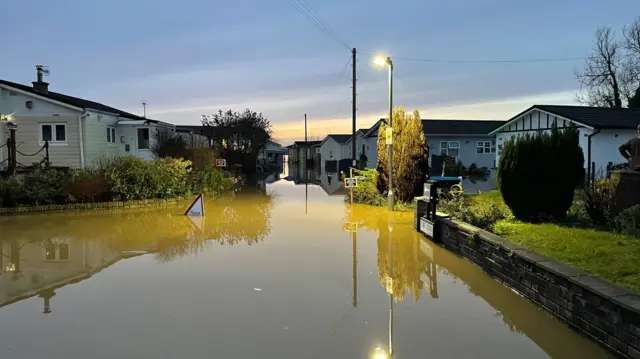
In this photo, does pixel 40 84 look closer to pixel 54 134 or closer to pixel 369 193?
pixel 54 134

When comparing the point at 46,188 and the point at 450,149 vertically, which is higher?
the point at 450,149

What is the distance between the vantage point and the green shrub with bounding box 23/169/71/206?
15086 millimetres

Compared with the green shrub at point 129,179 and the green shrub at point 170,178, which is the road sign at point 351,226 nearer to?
the green shrub at point 129,179

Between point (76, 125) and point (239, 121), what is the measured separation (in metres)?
19.6

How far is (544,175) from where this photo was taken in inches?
354

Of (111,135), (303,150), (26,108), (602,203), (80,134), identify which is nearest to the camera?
(602,203)

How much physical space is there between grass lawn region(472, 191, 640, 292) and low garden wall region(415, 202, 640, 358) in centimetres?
36

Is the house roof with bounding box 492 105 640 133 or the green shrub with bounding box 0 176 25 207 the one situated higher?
the house roof with bounding box 492 105 640 133

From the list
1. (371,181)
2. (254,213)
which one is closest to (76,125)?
(254,213)

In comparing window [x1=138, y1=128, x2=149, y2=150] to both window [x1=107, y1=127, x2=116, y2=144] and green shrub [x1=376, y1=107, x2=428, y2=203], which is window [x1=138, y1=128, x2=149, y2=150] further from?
green shrub [x1=376, y1=107, x2=428, y2=203]

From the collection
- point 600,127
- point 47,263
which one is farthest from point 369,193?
point 600,127

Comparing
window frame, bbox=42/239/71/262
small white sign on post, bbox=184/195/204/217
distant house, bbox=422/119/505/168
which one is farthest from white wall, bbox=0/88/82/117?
distant house, bbox=422/119/505/168

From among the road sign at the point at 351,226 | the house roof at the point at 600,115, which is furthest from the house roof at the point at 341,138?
the road sign at the point at 351,226

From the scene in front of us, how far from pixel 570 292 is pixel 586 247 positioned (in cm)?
192
